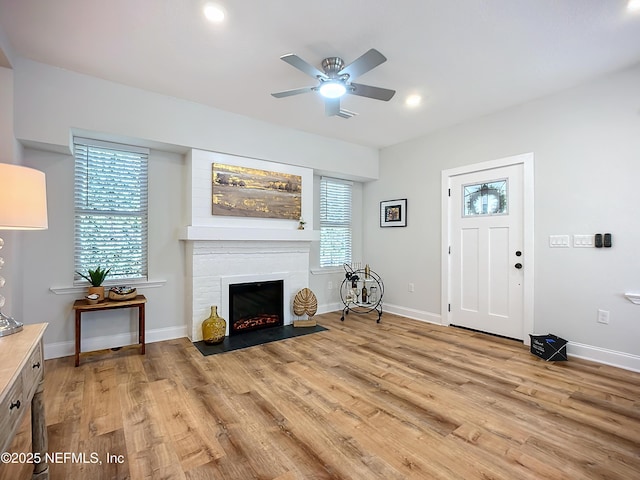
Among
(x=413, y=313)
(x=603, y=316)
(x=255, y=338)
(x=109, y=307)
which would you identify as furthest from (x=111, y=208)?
(x=603, y=316)

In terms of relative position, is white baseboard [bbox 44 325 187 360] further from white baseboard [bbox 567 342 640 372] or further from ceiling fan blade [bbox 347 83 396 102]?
white baseboard [bbox 567 342 640 372]

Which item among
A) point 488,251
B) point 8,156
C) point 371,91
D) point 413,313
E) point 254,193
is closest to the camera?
point 8,156

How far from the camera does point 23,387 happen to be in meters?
1.24

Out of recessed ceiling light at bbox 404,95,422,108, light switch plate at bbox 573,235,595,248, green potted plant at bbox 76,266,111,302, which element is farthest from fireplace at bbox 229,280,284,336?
light switch plate at bbox 573,235,595,248

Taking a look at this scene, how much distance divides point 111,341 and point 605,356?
16.7ft

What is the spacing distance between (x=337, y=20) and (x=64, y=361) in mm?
3925

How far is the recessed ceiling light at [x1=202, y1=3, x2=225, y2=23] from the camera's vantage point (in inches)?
82.7

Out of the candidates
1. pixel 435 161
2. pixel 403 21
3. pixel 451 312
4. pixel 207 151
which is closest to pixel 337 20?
pixel 403 21

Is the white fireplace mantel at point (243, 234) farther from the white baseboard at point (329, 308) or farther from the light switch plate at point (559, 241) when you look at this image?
the light switch plate at point (559, 241)

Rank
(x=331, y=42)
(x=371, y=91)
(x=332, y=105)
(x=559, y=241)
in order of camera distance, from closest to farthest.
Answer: (x=331, y=42) < (x=371, y=91) < (x=332, y=105) < (x=559, y=241)

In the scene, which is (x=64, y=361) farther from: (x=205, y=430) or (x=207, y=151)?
(x=207, y=151)

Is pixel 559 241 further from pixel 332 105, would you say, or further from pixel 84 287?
pixel 84 287

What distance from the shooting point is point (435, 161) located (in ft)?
14.9

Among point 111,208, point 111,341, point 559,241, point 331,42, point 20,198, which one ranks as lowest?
point 111,341
